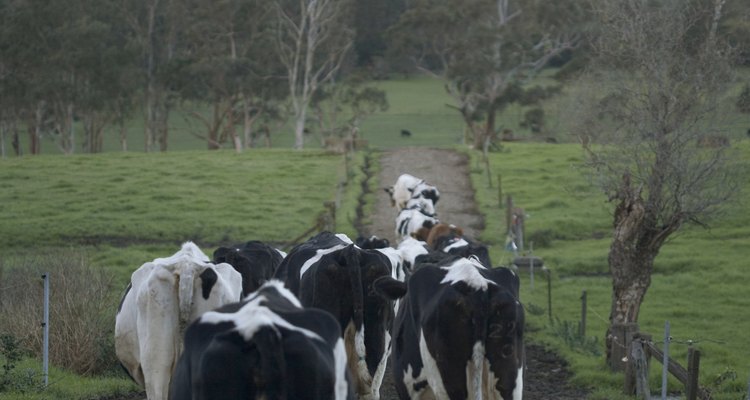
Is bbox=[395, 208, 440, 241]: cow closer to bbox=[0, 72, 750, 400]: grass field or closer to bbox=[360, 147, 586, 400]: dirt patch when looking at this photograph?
bbox=[0, 72, 750, 400]: grass field

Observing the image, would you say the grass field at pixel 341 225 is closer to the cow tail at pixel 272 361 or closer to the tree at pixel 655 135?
the tree at pixel 655 135

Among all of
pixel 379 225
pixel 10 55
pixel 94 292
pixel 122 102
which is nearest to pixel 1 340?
pixel 94 292

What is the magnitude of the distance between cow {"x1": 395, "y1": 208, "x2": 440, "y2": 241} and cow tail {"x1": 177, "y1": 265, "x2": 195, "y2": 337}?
49.5ft

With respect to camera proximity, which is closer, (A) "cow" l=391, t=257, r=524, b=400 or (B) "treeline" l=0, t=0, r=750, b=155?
(A) "cow" l=391, t=257, r=524, b=400

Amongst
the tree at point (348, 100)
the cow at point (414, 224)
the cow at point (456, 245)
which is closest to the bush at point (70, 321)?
the cow at point (456, 245)

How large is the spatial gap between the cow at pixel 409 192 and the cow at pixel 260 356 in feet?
82.5

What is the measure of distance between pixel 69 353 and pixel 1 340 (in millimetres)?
1508

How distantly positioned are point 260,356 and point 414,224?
19067 mm

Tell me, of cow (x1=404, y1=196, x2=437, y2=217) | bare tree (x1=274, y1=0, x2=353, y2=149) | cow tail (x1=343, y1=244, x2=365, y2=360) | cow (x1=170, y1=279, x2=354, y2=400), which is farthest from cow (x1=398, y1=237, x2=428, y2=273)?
bare tree (x1=274, y1=0, x2=353, y2=149)

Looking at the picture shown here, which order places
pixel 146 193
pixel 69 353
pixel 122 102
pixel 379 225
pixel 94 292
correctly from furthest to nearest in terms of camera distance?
pixel 122 102
pixel 146 193
pixel 379 225
pixel 94 292
pixel 69 353

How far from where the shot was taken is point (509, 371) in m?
9.23

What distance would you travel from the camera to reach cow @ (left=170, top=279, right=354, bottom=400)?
6348mm

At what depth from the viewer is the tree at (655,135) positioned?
17.1 meters

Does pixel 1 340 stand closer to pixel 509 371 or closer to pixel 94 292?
pixel 94 292
